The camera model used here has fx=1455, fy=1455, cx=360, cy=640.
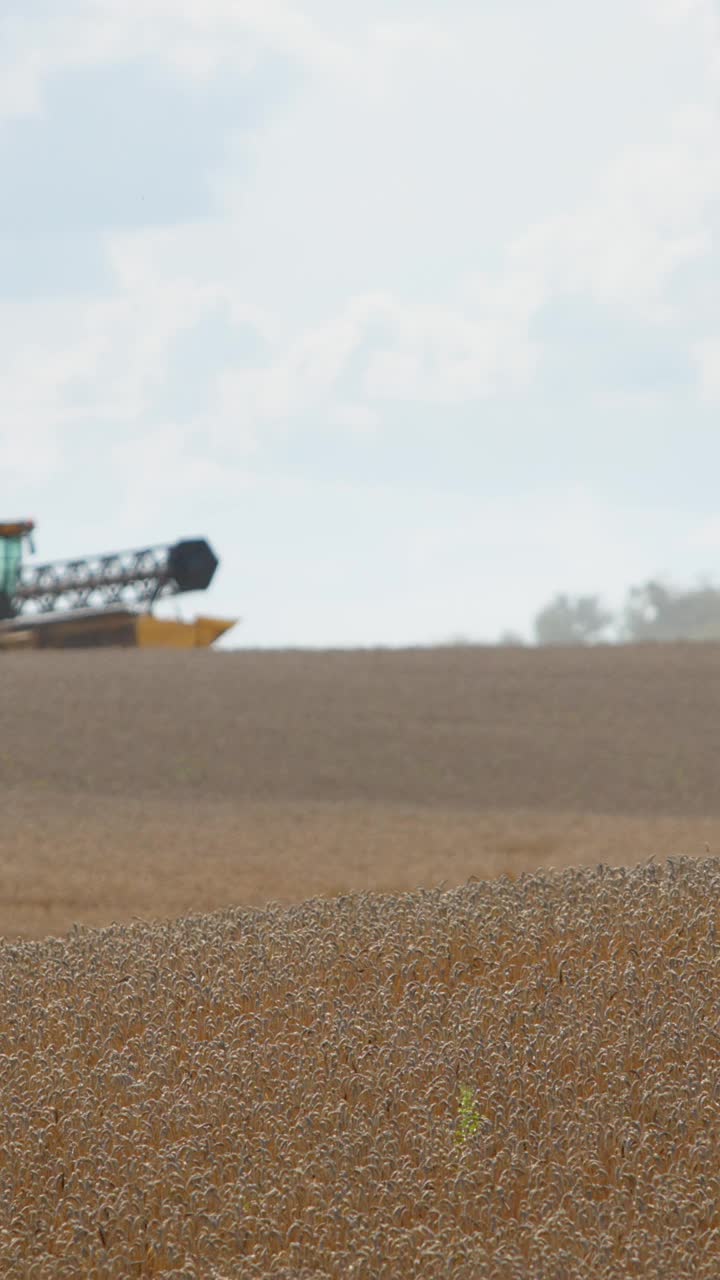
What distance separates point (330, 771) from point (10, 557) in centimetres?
1558

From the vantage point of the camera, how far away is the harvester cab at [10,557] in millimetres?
33281

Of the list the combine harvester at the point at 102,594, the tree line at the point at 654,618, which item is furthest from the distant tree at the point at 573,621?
the combine harvester at the point at 102,594

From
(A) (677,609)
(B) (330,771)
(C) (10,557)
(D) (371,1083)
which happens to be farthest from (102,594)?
(A) (677,609)

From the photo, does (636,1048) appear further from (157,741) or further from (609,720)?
(609,720)

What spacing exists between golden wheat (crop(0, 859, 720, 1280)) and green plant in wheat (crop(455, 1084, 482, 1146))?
13 millimetres

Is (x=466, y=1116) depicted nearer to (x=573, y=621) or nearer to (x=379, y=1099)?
(x=379, y=1099)

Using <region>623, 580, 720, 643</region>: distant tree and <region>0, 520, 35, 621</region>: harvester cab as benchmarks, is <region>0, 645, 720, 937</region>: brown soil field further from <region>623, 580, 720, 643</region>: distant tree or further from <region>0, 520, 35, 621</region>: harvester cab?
<region>623, 580, 720, 643</region>: distant tree

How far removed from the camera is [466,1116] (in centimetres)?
522

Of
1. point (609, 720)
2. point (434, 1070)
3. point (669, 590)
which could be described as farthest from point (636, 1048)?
point (669, 590)

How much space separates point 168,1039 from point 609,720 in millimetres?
19652

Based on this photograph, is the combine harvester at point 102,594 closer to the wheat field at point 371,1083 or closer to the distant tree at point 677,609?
the wheat field at point 371,1083

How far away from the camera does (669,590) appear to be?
139m

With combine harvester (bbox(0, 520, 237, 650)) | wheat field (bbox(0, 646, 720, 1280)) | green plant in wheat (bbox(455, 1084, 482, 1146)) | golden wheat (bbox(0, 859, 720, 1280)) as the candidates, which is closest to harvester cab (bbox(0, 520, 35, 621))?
combine harvester (bbox(0, 520, 237, 650))

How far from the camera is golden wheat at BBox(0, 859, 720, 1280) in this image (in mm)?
4523
